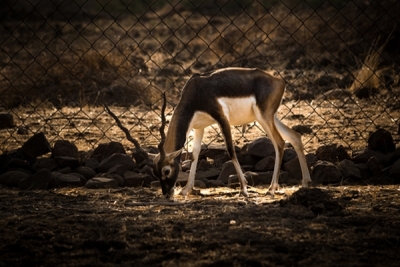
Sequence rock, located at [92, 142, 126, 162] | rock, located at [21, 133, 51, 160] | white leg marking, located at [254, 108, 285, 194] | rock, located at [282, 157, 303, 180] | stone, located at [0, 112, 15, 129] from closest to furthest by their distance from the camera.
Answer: white leg marking, located at [254, 108, 285, 194]
rock, located at [282, 157, 303, 180]
rock, located at [21, 133, 51, 160]
rock, located at [92, 142, 126, 162]
stone, located at [0, 112, 15, 129]

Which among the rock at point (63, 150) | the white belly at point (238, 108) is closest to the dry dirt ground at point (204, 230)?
the white belly at point (238, 108)

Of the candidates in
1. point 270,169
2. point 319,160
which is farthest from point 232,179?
point 319,160

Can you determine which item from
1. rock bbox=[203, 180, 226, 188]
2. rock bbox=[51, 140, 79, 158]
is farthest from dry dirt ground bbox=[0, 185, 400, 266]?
rock bbox=[51, 140, 79, 158]

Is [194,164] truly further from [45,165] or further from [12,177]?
[12,177]

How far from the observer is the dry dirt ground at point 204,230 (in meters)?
4.10

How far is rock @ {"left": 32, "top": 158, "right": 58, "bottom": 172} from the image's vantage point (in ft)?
23.3

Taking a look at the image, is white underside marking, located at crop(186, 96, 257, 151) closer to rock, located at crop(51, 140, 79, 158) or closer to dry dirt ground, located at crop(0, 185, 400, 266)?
dry dirt ground, located at crop(0, 185, 400, 266)

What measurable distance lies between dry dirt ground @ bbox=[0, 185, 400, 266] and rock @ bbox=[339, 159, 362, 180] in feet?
1.89

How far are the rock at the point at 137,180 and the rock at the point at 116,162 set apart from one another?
0.98ft

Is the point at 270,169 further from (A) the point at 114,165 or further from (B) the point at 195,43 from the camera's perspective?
(B) the point at 195,43

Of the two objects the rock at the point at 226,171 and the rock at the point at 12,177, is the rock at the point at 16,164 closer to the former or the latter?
the rock at the point at 12,177

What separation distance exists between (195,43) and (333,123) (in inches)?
295

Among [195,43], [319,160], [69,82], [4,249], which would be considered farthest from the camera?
[195,43]

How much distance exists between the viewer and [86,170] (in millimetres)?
7023
